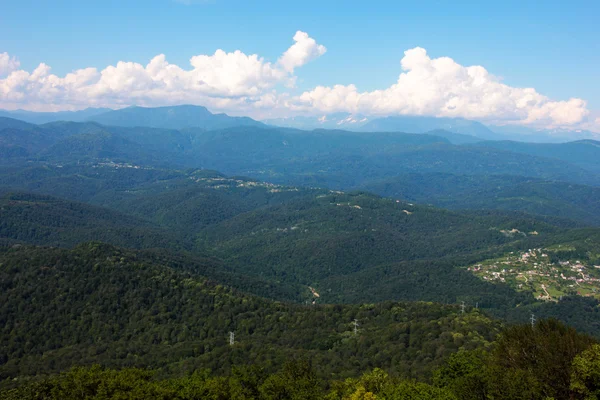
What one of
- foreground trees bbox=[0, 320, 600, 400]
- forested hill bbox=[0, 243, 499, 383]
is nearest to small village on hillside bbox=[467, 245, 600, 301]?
forested hill bbox=[0, 243, 499, 383]

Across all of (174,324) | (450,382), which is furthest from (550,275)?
(174,324)

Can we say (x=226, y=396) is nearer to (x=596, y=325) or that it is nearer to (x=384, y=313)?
(x=384, y=313)

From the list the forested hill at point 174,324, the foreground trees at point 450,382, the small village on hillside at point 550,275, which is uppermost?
the foreground trees at point 450,382

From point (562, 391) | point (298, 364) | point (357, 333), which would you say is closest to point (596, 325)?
point (357, 333)

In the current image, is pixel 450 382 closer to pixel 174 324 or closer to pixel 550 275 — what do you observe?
pixel 174 324

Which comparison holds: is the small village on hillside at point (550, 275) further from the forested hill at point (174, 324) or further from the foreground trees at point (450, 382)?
the foreground trees at point (450, 382)

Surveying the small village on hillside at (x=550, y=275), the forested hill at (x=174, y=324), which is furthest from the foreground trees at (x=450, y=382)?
the small village on hillside at (x=550, y=275)

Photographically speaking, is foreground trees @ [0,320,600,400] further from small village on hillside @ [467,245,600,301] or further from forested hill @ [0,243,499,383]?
small village on hillside @ [467,245,600,301]
